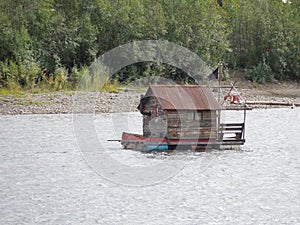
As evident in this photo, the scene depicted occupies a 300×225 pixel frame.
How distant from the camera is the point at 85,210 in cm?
1831

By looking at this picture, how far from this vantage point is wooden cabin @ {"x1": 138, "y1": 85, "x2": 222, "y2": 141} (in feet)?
84.3

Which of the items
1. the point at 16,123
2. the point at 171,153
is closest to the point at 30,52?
the point at 16,123

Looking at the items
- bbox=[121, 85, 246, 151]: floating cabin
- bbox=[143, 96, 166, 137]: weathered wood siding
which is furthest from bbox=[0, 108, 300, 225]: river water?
bbox=[143, 96, 166, 137]: weathered wood siding

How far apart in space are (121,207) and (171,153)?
7.76m

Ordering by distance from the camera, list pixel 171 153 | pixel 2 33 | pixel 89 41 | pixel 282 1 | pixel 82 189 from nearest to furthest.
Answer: pixel 82 189 < pixel 171 153 < pixel 2 33 < pixel 89 41 < pixel 282 1

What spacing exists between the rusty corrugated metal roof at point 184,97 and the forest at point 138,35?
61.7 ft

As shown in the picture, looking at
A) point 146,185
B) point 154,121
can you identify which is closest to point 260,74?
point 154,121

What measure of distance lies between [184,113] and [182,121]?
1.06 feet

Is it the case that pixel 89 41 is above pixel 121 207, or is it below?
above

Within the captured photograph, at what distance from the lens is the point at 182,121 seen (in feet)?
84.4

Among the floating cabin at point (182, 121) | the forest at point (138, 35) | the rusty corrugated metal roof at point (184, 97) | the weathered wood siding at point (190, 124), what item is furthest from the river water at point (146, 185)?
the forest at point (138, 35)

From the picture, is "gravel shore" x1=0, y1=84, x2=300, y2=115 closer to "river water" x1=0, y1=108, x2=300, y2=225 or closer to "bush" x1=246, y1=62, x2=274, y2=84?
"bush" x1=246, y1=62, x2=274, y2=84

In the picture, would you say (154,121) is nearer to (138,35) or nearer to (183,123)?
(183,123)

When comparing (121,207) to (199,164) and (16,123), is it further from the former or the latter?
(16,123)
